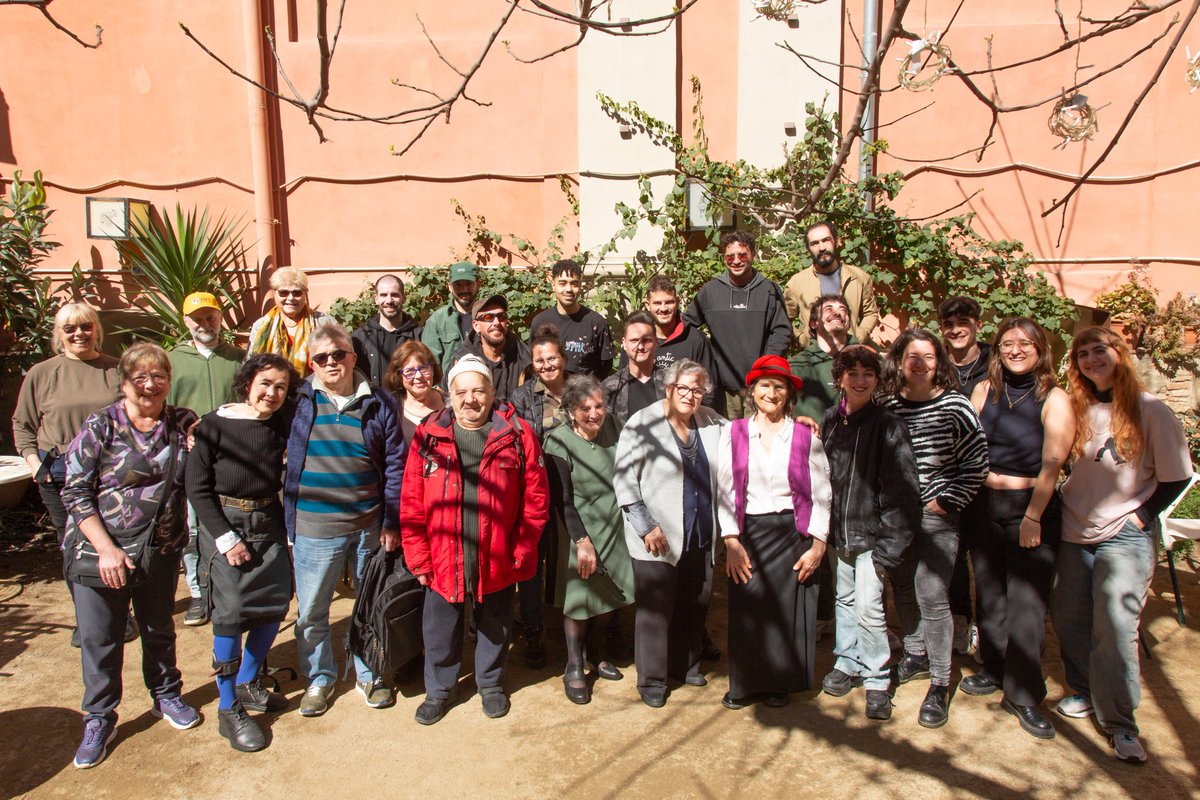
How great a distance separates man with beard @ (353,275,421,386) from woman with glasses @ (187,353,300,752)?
1593 mm

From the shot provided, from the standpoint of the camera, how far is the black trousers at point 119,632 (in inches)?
134

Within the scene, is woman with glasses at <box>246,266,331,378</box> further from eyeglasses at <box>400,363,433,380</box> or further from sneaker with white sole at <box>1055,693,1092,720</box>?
sneaker with white sole at <box>1055,693,1092,720</box>

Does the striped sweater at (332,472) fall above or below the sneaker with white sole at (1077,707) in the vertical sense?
above

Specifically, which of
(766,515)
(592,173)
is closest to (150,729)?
(766,515)

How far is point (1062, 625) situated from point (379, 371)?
12.8 feet

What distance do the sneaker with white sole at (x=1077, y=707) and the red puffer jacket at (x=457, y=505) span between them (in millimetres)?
2421

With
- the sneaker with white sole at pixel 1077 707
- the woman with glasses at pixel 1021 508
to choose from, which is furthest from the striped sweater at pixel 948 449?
the sneaker with white sole at pixel 1077 707

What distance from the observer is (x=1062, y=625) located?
11.8 ft

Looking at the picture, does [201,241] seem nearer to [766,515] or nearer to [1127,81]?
[766,515]

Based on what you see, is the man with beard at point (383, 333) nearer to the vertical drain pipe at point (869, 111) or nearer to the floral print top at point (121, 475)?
the floral print top at point (121, 475)

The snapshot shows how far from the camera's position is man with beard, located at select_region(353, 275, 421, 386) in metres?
5.20

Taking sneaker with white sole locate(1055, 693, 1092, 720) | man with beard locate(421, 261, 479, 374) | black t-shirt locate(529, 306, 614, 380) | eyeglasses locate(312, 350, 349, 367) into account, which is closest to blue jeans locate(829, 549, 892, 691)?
sneaker with white sole locate(1055, 693, 1092, 720)

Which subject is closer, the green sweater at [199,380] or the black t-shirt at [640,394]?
the black t-shirt at [640,394]

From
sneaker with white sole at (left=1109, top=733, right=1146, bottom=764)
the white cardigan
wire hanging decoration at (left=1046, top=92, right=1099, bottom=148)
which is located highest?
wire hanging decoration at (left=1046, top=92, right=1099, bottom=148)
